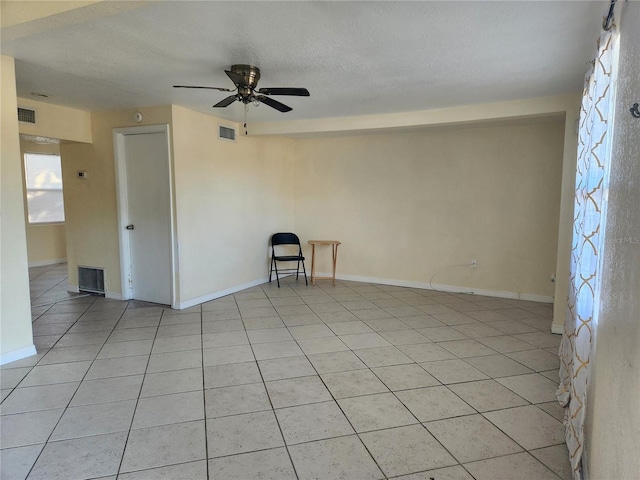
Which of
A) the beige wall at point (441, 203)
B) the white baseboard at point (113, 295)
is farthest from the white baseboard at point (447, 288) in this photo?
the white baseboard at point (113, 295)

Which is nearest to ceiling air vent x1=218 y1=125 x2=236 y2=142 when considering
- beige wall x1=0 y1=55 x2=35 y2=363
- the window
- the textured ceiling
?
the textured ceiling

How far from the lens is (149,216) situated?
14.3 feet

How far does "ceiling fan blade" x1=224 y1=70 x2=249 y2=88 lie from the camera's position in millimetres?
2523

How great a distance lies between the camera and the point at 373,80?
310cm

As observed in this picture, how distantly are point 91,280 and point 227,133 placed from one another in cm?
258

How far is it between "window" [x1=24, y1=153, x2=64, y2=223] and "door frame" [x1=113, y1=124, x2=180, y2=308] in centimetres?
305

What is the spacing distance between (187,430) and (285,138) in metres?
4.48

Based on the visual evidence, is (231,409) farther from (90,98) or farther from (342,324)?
(90,98)

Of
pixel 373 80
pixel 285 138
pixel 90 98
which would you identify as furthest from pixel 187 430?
pixel 285 138

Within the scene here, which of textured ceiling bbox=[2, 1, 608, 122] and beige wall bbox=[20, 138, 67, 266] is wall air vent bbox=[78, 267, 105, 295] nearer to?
textured ceiling bbox=[2, 1, 608, 122]

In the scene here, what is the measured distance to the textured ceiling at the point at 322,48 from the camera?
196cm

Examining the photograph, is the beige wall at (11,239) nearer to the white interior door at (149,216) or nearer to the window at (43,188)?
the white interior door at (149,216)

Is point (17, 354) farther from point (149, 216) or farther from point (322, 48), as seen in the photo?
point (322, 48)

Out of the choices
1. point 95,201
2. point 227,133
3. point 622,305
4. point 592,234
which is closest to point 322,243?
point 227,133
